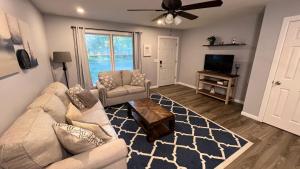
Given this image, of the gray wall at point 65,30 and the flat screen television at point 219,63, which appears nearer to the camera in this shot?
the gray wall at point 65,30

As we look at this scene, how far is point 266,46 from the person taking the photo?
2619 millimetres

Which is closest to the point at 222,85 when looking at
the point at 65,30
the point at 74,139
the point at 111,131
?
the point at 111,131

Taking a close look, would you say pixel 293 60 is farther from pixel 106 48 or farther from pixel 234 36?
pixel 106 48

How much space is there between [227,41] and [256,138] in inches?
112

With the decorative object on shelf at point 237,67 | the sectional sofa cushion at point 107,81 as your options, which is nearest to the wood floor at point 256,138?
the decorative object on shelf at point 237,67

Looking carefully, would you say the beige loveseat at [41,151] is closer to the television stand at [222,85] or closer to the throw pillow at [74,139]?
the throw pillow at [74,139]

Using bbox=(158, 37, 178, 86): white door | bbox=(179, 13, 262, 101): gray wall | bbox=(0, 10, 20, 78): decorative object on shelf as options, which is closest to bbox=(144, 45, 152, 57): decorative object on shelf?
bbox=(158, 37, 178, 86): white door

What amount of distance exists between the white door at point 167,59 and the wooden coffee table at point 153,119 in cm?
284

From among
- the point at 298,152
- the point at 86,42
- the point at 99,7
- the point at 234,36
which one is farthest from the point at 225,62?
the point at 86,42

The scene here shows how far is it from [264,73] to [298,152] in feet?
4.72

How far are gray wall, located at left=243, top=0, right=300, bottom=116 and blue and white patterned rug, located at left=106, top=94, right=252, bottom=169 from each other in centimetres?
108

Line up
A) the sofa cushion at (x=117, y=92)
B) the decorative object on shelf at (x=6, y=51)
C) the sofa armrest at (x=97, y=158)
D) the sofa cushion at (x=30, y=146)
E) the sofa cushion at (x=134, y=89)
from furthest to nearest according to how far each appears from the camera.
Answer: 1. the sofa cushion at (x=134, y=89)
2. the sofa cushion at (x=117, y=92)
3. the decorative object on shelf at (x=6, y=51)
4. the sofa armrest at (x=97, y=158)
5. the sofa cushion at (x=30, y=146)

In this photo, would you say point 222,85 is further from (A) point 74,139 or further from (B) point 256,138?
(A) point 74,139

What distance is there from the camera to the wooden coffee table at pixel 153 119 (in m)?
2.17
